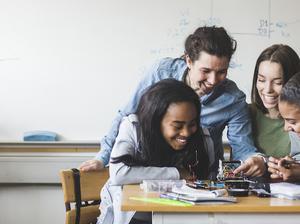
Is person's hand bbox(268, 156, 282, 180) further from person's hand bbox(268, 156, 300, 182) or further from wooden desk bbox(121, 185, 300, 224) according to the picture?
wooden desk bbox(121, 185, 300, 224)

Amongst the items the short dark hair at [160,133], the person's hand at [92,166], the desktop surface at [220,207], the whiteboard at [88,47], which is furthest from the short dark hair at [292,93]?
the whiteboard at [88,47]

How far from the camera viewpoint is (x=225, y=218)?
156 cm

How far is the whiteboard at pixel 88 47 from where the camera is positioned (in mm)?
3076

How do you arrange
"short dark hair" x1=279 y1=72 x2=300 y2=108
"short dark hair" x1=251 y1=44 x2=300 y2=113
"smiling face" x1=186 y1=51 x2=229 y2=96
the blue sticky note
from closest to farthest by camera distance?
"short dark hair" x1=279 y1=72 x2=300 y2=108 < "smiling face" x1=186 y1=51 x2=229 y2=96 < "short dark hair" x1=251 y1=44 x2=300 y2=113 < the blue sticky note

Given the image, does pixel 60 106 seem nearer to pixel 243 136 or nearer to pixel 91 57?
pixel 91 57

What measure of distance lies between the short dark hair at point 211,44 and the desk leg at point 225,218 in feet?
2.66

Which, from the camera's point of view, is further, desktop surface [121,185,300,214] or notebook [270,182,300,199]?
notebook [270,182,300,199]

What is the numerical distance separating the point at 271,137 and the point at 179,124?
1.87 feet

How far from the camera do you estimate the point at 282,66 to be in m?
2.28

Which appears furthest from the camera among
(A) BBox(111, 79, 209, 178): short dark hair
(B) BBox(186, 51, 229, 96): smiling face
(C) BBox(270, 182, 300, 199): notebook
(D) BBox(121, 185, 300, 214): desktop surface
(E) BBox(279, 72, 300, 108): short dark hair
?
(B) BBox(186, 51, 229, 96): smiling face

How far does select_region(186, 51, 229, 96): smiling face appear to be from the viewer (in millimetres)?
2139

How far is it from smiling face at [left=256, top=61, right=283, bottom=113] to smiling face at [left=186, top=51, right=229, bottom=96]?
0.78 ft

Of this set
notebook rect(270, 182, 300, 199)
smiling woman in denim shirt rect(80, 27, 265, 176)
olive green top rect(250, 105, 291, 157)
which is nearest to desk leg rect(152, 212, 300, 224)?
notebook rect(270, 182, 300, 199)

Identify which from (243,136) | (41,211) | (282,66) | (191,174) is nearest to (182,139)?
(191,174)
